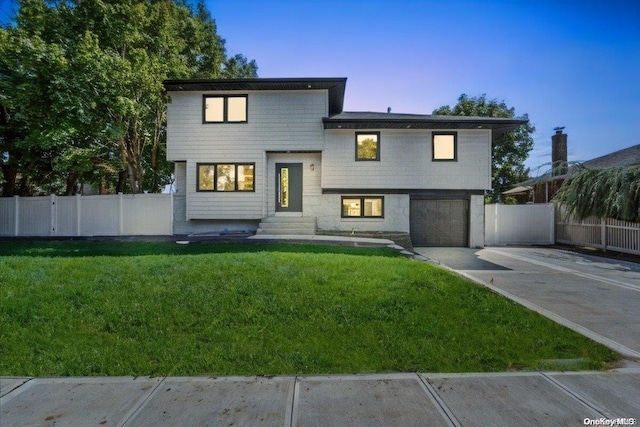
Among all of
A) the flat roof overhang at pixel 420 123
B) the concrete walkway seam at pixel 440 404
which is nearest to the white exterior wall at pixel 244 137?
the flat roof overhang at pixel 420 123

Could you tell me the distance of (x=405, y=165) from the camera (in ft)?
44.9

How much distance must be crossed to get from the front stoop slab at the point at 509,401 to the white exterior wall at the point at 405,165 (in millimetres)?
10940

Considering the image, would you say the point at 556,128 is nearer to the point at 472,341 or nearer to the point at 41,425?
the point at 472,341

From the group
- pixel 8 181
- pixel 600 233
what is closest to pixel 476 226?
pixel 600 233

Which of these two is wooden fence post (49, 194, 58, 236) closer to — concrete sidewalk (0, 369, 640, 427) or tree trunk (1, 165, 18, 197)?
tree trunk (1, 165, 18, 197)

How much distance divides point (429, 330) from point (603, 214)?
12344 mm

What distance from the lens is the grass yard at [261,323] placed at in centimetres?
331

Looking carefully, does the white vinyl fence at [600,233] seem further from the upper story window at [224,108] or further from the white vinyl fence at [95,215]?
the white vinyl fence at [95,215]

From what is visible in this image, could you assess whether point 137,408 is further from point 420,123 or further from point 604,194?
point 604,194

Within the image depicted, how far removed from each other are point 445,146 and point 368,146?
10.7 ft

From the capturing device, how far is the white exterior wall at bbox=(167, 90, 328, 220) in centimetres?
1348

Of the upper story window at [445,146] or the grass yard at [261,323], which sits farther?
the upper story window at [445,146]

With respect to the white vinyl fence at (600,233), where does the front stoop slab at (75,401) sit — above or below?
below

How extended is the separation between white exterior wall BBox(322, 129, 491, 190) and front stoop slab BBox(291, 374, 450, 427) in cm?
1096
